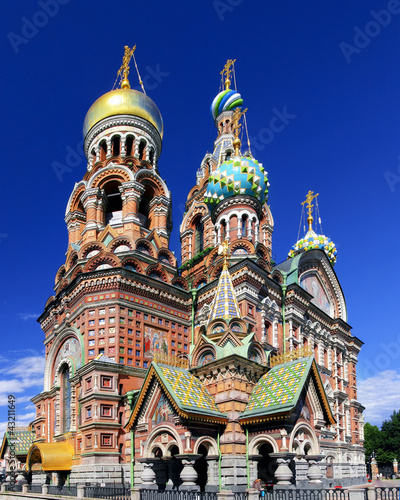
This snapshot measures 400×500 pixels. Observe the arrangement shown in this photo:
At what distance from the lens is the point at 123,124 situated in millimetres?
27594

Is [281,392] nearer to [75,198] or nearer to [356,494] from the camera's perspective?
[356,494]

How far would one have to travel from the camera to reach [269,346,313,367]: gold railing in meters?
13.9

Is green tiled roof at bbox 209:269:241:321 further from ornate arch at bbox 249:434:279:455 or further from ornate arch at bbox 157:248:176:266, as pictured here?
ornate arch at bbox 157:248:176:266

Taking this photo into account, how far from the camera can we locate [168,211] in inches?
1053

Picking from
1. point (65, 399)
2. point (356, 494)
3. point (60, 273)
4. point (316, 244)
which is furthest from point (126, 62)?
point (356, 494)

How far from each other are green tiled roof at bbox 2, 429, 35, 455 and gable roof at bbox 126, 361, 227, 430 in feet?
42.9

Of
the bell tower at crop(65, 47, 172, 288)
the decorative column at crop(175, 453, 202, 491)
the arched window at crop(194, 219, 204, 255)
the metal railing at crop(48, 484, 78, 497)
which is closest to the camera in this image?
the decorative column at crop(175, 453, 202, 491)

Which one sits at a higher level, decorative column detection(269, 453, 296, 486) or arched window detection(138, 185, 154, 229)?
arched window detection(138, 185, 154, 229)

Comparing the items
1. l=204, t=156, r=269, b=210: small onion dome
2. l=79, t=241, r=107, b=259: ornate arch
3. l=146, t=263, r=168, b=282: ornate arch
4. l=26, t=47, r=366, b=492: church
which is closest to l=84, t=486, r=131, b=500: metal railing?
l=26, t=47, r=366, b=492: church

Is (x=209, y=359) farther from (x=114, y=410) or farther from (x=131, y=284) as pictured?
(x=131, y=284)

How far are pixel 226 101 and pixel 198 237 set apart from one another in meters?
9.85

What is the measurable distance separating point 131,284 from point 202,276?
200 inches

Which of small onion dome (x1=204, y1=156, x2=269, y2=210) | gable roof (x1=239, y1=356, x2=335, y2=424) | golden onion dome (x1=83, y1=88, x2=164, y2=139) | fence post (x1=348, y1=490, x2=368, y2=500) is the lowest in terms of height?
fence post (x1=348, y1=490, x2=368, y2=500)

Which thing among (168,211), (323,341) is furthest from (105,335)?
(323,341)
